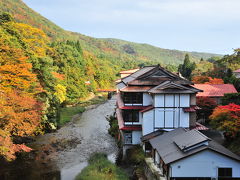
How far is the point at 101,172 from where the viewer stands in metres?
20.6

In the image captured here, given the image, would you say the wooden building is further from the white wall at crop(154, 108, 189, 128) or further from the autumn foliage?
the autumn foliage

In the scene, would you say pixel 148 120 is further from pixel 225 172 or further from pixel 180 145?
pixel 225 172

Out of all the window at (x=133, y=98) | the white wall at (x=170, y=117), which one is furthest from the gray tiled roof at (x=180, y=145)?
the window at (x=133, y=98)

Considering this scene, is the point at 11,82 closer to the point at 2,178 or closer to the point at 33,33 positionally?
the point at 2,178

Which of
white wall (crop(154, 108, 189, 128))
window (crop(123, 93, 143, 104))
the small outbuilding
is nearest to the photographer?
the small outbuilding

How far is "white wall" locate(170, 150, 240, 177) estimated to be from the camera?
1698 cm

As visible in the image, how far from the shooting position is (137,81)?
25.9 metres

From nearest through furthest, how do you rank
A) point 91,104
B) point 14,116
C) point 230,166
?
1. point 230,166
2. point 14,116
3. point 91,104

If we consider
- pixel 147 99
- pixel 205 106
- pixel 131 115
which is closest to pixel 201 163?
pixel 147 99

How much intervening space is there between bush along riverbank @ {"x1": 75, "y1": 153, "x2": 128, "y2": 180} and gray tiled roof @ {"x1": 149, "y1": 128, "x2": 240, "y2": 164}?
371 centimetres

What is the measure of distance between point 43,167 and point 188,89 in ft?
49.2

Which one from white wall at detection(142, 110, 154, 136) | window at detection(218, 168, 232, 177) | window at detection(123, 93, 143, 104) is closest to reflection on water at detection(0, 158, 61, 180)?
white wall at detection(142, 110, 154, 136)

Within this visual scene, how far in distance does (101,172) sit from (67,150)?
8.37m

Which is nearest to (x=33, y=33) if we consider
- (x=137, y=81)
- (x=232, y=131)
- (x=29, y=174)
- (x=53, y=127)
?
(x=53, y=127)
